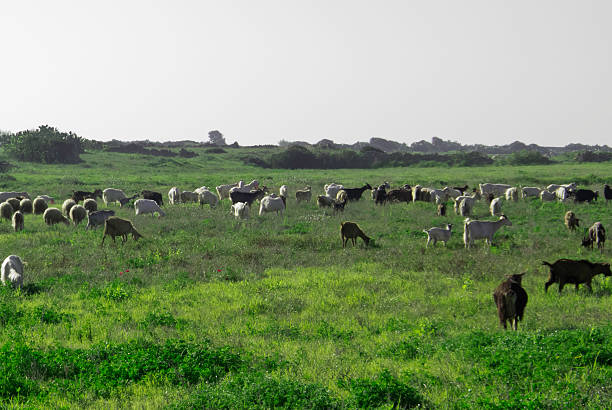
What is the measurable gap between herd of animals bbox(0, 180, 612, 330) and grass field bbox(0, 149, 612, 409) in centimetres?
55

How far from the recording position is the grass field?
655 cm

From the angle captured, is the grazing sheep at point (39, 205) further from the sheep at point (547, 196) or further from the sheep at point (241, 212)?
the sheep at point (547, 196)

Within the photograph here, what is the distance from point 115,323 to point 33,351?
89.8 inches

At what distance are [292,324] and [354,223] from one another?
918cm

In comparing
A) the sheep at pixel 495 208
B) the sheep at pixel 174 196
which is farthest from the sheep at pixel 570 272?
the sheep at pixel 174 196

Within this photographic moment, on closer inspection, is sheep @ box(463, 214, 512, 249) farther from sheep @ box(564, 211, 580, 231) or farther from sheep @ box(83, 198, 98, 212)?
sheep @ box(83, 198, 98, 212)

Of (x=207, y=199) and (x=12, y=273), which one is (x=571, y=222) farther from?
(x=12, y=273)

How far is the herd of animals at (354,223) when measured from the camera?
12266 millimetres

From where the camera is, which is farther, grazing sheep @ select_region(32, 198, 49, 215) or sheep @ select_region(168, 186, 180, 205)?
sheep @ select_region(168, 186, 180, 205)

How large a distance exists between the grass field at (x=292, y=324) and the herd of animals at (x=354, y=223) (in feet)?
1.82

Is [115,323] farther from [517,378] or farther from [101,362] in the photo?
[517,378]

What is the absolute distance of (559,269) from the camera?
12273 millimetres

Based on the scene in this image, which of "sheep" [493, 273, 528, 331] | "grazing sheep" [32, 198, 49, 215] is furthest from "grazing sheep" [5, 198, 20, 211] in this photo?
"sheep" [493, 273, 528, 331]

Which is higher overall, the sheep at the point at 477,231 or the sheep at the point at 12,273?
the sheep at the point at 477,231
